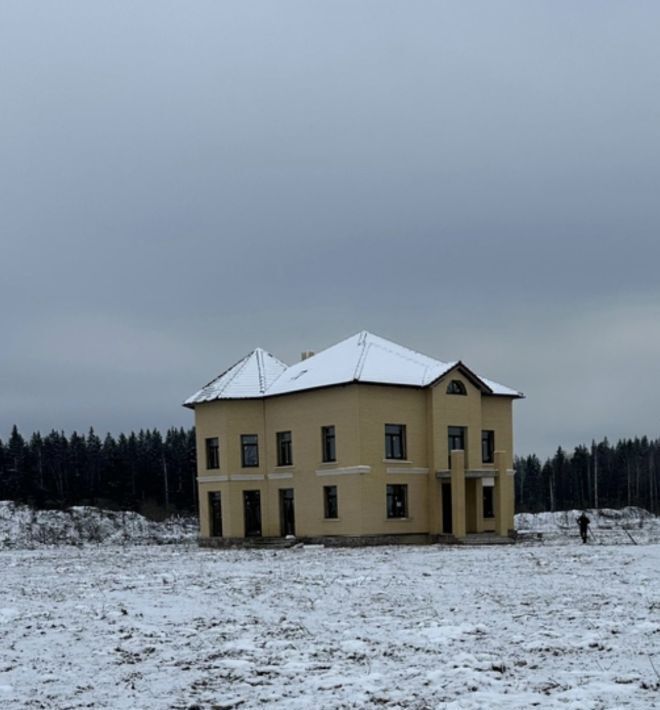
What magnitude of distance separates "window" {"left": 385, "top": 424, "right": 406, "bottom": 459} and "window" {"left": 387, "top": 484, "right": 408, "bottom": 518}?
136 centimetres

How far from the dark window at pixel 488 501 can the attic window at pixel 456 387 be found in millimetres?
5194

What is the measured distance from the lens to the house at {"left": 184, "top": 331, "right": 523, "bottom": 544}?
4100cm

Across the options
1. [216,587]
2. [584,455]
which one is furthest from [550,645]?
[584,455]

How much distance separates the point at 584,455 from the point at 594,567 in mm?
106194

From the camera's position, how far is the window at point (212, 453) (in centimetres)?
4628

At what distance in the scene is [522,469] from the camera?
132 meters

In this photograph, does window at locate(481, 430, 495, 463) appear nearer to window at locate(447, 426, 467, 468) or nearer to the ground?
window at locate(447, 426, 467, 468)

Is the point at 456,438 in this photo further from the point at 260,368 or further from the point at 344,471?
the point at 260,368

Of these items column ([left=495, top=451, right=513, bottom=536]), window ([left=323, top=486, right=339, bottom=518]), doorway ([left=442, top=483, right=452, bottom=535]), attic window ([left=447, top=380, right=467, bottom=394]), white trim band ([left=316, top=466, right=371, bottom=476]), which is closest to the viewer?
white trim band ([left=316, top=466, right=371, bottom=476])

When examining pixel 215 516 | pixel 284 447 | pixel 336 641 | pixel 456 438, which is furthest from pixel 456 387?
pixel 336 641

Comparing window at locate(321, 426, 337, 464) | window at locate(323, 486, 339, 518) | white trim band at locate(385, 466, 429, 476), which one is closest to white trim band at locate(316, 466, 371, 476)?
window at locate(321, 426, 337, 464)

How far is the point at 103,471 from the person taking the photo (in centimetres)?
9581

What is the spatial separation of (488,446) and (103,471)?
58.3 m

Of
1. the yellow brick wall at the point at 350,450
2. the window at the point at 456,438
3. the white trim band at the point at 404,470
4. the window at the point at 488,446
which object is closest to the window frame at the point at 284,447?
the yellow brick wall at the point at 350,450
